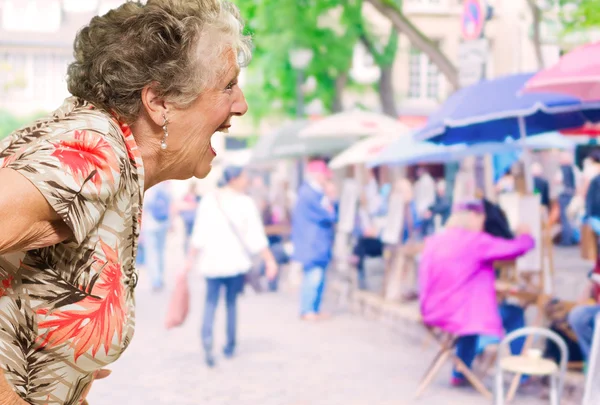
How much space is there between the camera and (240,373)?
780 centimetres

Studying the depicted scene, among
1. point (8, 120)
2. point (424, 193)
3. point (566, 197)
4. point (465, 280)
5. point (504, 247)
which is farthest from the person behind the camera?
point (8, 120)

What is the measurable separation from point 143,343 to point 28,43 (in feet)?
156

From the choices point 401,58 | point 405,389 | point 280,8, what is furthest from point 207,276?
point 401,58

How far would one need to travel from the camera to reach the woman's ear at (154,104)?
66.7 inches

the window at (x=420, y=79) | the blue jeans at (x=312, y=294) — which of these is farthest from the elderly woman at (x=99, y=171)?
the window at (x=420, y=79)

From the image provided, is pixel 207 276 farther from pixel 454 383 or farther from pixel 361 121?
pixel 361 121

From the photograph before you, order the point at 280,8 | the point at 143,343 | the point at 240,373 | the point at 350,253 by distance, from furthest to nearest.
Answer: the point at 280,8 → the point at 350,253 → the point at 143,343 → the point at 240,373

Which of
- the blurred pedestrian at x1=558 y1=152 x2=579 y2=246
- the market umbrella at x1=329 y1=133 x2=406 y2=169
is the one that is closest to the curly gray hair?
the market umbrella at x1=329 y1=133 x2=406 y2=169

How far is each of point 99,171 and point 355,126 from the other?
1277 centimetres

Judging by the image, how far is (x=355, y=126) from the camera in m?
14.1

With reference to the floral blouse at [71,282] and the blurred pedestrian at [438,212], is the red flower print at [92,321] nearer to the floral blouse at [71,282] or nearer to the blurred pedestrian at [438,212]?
the floral blouse at [71,282]

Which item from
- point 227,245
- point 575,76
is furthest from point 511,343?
point 227,245

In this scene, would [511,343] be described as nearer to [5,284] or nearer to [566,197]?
[5,284]

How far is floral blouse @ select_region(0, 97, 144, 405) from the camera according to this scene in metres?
1.45
